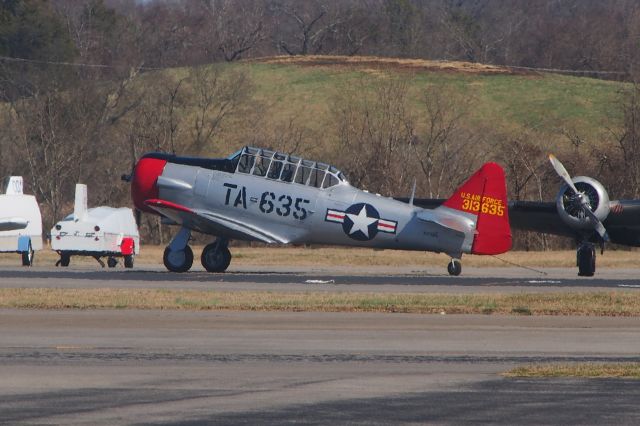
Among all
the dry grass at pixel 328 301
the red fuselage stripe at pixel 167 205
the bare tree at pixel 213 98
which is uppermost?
the bare tree at pixel 213 98

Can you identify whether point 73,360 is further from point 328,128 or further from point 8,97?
point 8,97

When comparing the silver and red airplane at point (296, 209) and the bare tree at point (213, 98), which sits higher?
the bare tree at point (213, 98)

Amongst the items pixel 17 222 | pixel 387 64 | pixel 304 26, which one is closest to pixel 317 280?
pixel 17 222

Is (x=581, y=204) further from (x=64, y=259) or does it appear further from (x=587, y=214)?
(x=64, y=259)

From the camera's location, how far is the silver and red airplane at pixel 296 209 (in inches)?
1208

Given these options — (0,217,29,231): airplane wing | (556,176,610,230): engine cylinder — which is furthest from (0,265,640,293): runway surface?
(0,217,29,231): airplane wing

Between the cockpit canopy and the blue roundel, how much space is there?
98cm

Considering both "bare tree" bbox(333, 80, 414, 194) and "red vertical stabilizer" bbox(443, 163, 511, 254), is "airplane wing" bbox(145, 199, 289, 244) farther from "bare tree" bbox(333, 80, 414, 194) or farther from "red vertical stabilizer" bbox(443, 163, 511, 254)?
"bare tree" bbox(333, 80, 414, 194)

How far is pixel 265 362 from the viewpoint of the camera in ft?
48.5

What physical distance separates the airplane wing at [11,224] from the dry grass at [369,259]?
136 cm

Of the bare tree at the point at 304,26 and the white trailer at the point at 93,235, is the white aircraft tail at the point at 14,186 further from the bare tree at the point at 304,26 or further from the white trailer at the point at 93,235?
the bare tree at the point at 304,26

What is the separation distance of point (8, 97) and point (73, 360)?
70892mm

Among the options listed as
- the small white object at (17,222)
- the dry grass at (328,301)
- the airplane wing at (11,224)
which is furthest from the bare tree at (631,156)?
the dry grass at (328,301)

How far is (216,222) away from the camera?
3139cm
